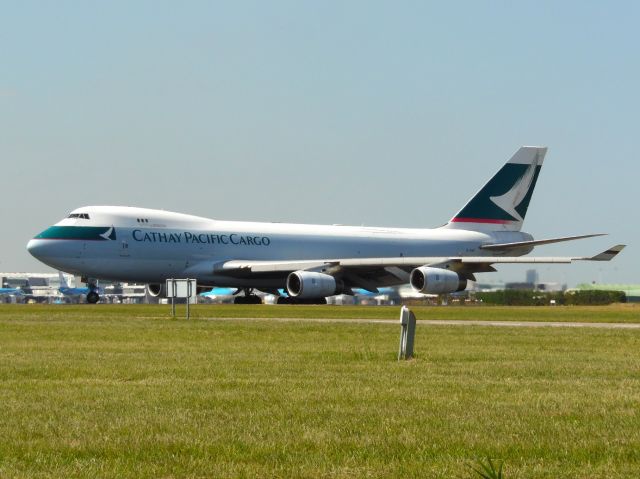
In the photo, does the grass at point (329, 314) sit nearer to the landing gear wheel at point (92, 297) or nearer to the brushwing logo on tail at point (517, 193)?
the landing gear wheel at point (92, 297)

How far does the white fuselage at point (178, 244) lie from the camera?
5656 cm

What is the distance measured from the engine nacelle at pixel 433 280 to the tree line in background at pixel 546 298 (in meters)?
10.0

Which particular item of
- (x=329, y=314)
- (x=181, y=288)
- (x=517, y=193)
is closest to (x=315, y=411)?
(x=181, y=288)

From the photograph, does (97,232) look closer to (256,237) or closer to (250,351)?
(256,237)

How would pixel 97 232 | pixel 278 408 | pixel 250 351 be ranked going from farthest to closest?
1. pixel 97 232
2. pixel 250 351
3. pixel 278 408

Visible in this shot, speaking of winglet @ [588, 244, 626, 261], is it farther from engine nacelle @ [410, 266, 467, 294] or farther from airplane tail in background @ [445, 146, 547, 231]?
airplane tail in background @ [445, 146, 547, 231]

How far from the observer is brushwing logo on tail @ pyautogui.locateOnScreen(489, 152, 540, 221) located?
7069cm

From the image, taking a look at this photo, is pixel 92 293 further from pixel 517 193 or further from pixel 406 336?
pixel 406 336

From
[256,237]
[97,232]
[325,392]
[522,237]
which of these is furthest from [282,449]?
[522,237]

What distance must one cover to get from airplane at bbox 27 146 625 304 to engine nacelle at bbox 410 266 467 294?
0.05m

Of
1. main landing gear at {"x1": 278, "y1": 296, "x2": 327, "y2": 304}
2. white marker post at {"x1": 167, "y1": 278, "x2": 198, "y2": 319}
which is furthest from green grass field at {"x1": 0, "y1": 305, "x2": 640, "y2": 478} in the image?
main landing gear at {"x1": 278, "y1": 296, "x2": 327, "y2": 304}

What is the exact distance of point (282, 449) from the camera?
9148 millimetres

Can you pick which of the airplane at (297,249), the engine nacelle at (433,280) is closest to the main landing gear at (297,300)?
the airplane at (297,249)

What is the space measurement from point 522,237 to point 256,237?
57.5 ft
